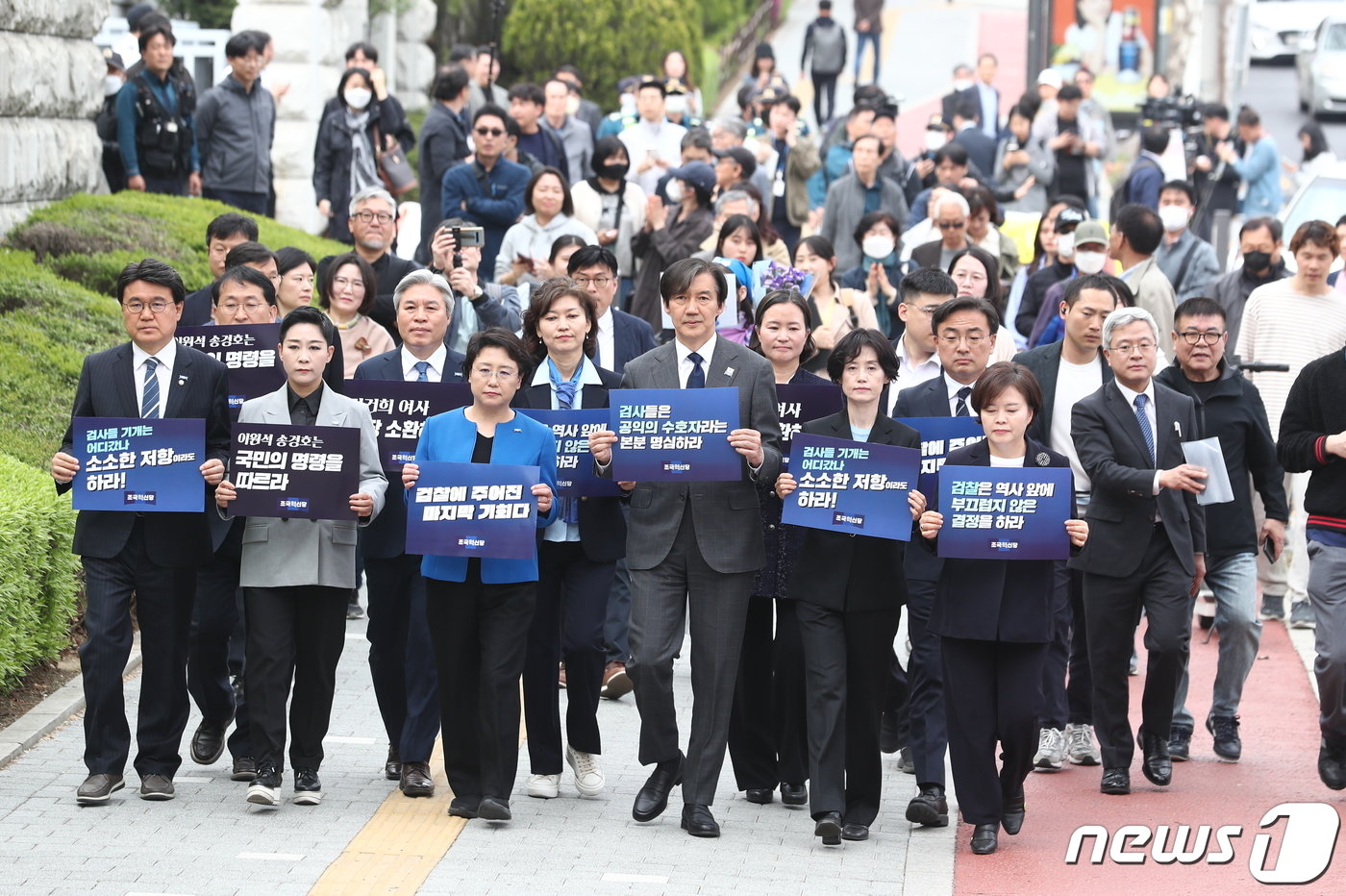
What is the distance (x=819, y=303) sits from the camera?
12.0 m

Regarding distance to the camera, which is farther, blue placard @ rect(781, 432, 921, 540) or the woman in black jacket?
the woman in black jacket

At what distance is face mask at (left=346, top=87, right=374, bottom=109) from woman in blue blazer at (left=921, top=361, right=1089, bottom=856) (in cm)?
934

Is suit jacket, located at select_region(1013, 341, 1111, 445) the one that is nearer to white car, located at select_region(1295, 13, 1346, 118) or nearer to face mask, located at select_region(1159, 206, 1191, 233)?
face mask, located at select_region(1159, 206, 1191, 233)

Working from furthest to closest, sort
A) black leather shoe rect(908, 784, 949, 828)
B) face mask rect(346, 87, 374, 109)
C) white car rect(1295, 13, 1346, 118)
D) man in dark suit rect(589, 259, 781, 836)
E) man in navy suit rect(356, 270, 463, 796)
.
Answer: white car rect(1295, 13, 1346, 118) → face mask rect(346, 87, 374, 109) → man in navy suit rect(356, 270, 463, 796) → black leather shoe rect(908, 784, 949, 828) → man in dark suit rect(589, 259, 781, 836)

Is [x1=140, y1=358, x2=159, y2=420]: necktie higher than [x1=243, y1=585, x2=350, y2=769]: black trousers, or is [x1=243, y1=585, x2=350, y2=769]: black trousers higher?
[x1=140, y1=358, x2=159, y2=420]: necktie

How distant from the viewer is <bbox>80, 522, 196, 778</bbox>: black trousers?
8.34 meters

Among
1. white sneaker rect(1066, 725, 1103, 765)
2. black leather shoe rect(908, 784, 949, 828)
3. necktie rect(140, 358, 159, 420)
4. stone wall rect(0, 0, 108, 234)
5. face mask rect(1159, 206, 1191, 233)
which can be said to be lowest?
white sneaker rect(1066, 725, 1103, 765)

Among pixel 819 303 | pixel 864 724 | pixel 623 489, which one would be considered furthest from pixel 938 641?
pixel 819 303

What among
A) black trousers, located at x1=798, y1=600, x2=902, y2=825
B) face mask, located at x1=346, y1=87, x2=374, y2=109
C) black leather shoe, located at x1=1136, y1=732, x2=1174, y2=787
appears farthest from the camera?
face mask, located at x1=346, y1=87, x2=374, y2=109

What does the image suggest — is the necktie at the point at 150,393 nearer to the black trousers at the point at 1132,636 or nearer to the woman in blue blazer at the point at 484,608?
the woman in blue blazer at the point at 484,608

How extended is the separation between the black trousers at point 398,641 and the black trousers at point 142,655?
32.8 inches

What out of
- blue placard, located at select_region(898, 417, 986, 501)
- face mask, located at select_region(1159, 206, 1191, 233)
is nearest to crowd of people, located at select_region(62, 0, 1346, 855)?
blue placard, located at select_region(898, 417, 986, 501)

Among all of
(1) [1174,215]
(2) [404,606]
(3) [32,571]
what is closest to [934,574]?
(2) [404,606]

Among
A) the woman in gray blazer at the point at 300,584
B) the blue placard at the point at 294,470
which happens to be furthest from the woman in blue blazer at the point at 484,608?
the woman in gray blazer at the point at 300,584
